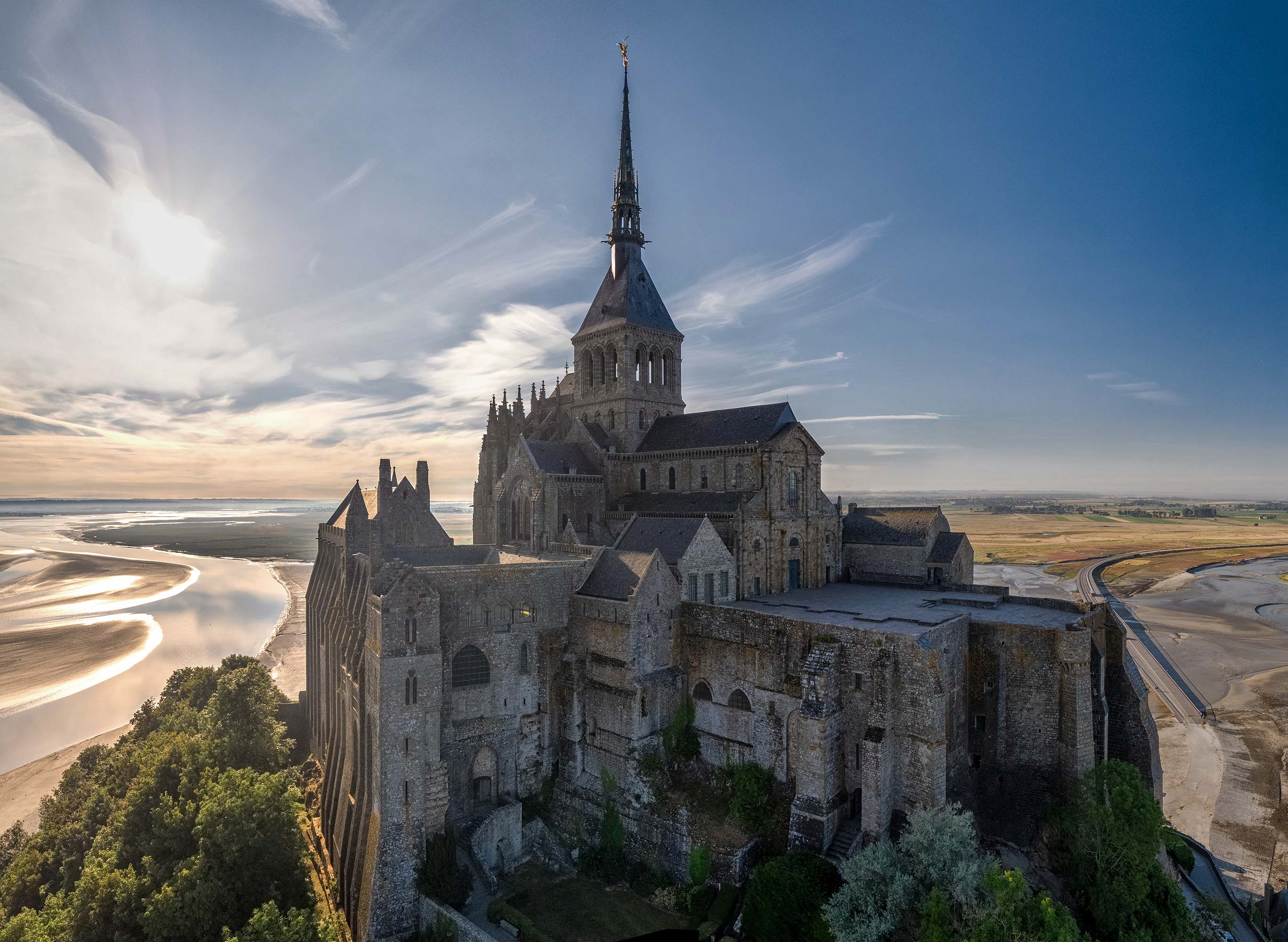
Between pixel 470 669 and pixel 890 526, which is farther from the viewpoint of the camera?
pixel 890 526

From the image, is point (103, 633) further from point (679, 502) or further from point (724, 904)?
point (724, 904)

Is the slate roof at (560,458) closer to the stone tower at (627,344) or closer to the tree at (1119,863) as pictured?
the stone tower at (627,344)

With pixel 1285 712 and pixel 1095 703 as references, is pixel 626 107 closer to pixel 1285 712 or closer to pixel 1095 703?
pixel 1095 703

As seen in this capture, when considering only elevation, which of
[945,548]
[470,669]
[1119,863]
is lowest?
[1119,863]

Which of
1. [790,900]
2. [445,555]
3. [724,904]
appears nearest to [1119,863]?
[790,900]

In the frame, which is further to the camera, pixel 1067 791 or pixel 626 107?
pixel 626 107

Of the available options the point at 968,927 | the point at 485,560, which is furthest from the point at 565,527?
the point at 968,927
